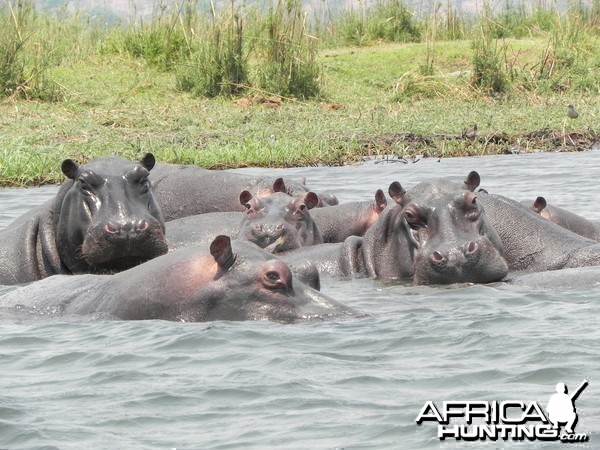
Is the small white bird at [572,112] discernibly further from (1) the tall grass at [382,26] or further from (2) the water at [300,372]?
(2) the water at [300,372]

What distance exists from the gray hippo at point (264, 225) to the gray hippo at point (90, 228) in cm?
89

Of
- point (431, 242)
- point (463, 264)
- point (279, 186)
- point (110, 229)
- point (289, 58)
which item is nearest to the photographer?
point (110, 229)

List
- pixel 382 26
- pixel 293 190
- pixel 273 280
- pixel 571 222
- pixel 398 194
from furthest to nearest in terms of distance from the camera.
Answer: pixel 382 26 → pixel 293 190 → pixel 571 222 → pixel 398 194 → pixel 273 280

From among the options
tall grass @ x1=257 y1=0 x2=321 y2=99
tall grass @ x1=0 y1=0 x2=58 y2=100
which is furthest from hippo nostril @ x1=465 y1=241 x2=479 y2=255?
tall grass @ x1=0 y1=0 x2=58 y2=100

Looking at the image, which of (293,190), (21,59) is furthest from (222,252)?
(21,59)

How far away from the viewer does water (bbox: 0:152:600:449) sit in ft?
14.7

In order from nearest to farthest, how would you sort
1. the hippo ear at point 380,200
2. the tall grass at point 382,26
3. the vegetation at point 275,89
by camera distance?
the hippo ear at point 380,200 → the vegetation at point 275,89 → the tall grass at point 382,26

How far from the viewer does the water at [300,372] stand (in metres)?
4.47

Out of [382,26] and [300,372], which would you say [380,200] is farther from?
[382,26]

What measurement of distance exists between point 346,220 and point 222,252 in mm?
3631

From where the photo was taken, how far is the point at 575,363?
520 centimetres

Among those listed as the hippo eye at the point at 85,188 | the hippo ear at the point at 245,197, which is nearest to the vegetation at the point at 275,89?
the hippo ear at the point at 245,197

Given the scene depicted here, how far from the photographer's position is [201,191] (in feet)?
33.1

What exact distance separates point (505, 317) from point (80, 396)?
2.12m
